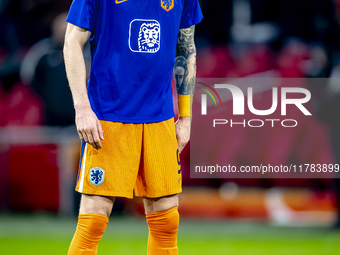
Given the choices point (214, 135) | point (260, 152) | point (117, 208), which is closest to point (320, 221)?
point (260, 152)

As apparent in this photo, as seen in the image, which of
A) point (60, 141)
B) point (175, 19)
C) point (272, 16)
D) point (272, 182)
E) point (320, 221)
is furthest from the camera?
point (272, 16)

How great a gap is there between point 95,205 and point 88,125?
327 mm

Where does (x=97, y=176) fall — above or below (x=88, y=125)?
below

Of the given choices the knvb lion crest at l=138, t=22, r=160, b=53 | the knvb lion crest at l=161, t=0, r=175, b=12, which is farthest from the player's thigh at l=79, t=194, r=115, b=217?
the knvb lion crest at l=161, t=0, r=175, b=12

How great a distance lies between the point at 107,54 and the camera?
197cm

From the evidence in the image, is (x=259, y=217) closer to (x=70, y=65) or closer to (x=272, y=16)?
(x=272, y=16)

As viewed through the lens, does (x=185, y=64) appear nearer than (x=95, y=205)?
No

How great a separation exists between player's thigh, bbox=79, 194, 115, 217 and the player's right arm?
21cm

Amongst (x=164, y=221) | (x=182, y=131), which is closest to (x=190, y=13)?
(x=182, y=131)

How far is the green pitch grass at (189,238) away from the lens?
3600mm

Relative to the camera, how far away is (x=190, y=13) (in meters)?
2.19

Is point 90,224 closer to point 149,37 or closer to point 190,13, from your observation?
point 149,37

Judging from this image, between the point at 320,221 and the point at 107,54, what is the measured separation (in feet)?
10.3

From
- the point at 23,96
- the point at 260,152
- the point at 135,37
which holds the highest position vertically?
the point at 135,37
